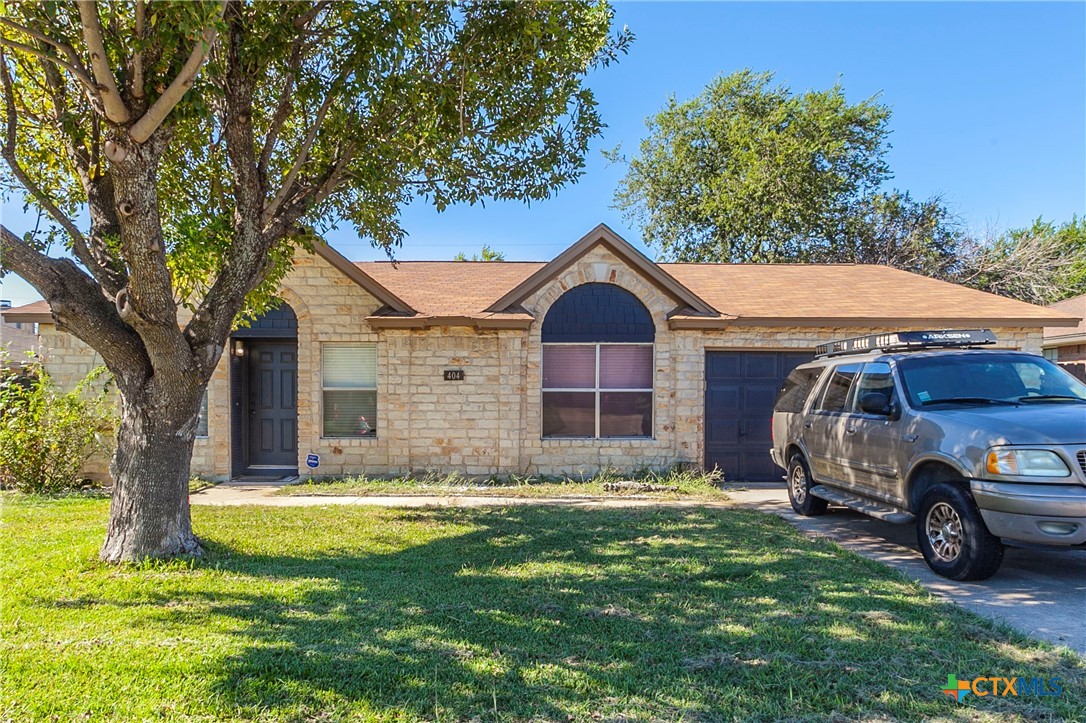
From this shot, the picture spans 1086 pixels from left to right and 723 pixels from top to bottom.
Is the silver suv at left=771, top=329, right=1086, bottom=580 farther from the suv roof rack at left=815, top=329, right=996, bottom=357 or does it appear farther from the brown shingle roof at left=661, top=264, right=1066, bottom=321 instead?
the brown shingle roof at left=661, top=264, right=1066, bottom=321

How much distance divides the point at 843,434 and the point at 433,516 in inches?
208

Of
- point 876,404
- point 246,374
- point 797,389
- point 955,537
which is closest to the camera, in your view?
point 955,537

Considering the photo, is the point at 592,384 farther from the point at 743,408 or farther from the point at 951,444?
the point at 951,444

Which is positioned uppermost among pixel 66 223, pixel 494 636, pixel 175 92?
pixel 175 92

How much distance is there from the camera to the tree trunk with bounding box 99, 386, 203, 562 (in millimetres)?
5953

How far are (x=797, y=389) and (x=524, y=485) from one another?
468 cm

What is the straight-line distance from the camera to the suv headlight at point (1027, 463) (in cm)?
496

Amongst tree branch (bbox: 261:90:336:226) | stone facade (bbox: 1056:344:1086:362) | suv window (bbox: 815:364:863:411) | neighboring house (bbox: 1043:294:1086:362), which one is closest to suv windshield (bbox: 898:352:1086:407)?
suv window (bbox: 815:364:863:411)

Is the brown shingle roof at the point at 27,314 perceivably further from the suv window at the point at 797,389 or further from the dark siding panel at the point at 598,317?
the suv window at the point at 797,389

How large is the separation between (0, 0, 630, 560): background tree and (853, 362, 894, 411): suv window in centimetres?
457

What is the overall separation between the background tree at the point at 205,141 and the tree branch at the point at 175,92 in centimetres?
2

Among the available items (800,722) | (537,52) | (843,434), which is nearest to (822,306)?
(843,434)

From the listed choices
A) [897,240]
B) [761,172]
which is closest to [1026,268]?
[897,240]

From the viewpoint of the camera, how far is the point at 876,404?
252 inches
